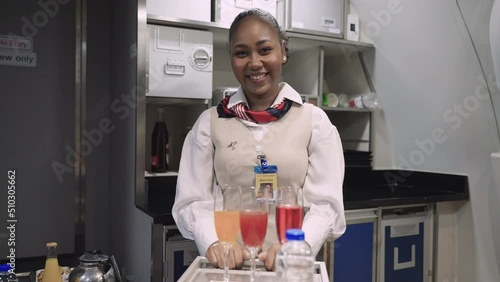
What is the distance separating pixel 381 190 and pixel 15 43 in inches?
90.1

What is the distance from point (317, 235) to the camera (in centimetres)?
116

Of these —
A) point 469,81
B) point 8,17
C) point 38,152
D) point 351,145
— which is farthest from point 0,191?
point 469,81

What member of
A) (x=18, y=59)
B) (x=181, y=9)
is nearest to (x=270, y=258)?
(x=181, y=9)

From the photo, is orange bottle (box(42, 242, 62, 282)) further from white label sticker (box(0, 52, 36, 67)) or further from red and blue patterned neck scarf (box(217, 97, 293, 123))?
red and blue patterned neck scarf (box(217, 97, 293, 123))

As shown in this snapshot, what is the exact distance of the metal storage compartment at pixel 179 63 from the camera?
2.04 meters

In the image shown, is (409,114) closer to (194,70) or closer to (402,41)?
(402,41)

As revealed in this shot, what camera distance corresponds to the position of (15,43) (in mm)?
2348

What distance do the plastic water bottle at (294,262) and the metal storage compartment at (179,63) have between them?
1.44 metres

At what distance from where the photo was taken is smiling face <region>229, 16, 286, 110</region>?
1.25 meters

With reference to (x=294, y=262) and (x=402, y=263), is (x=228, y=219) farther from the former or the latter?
(x=402, y=263)

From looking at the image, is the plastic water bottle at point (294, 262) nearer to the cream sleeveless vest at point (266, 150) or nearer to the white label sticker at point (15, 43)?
the cream sleeveless vest at point (266, 150)

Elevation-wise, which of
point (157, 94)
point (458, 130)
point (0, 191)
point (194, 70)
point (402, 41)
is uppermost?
point (402, 41)

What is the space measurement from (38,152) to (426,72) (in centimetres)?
233

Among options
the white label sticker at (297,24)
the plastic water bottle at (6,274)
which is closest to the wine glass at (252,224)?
the plastic water bottle at (6,274)
